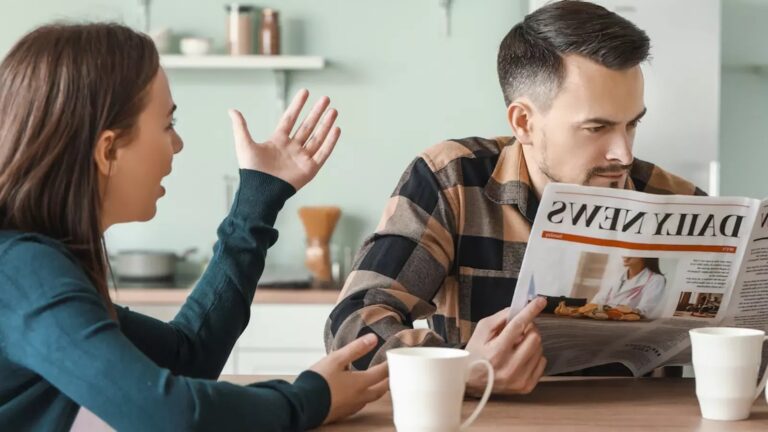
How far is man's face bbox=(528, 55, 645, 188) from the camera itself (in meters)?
1.76

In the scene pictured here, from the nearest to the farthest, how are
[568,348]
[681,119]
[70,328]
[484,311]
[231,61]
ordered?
[70,328]
[568,348]
[484,311]
[681,119]
[231,61]

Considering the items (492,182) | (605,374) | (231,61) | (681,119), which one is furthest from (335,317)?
(231,61)

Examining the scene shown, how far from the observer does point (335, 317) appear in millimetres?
1623

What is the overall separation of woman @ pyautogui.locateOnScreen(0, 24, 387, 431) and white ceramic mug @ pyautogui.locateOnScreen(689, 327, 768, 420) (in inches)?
14.7

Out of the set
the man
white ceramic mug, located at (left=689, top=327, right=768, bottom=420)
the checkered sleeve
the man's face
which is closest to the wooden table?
white ceramic mug, located at (left=689, top=327, right=768, bottom=420)

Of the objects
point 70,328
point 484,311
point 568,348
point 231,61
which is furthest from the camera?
point 231,61

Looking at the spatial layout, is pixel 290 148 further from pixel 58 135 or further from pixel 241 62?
pixel 241 62

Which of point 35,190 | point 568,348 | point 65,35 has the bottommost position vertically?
point 568,348

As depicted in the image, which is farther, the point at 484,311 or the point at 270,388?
the point at 484,311

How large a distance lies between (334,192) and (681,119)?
1261 millimetres

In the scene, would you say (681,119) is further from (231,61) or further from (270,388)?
(270,388)

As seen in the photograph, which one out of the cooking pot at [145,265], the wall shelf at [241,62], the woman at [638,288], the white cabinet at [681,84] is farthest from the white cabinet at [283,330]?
the woman at [638,288]

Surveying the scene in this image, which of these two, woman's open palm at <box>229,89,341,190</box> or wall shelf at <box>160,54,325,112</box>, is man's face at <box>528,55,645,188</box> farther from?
wall shelf at <box>160,54,325,112</box>

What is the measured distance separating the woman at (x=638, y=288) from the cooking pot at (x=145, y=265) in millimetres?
2447
